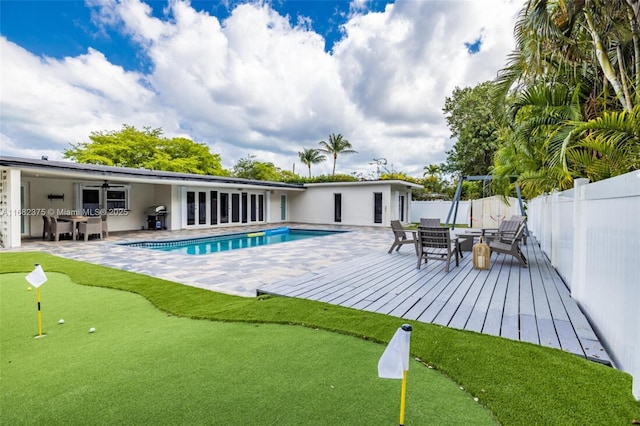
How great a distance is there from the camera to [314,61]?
47.1ft

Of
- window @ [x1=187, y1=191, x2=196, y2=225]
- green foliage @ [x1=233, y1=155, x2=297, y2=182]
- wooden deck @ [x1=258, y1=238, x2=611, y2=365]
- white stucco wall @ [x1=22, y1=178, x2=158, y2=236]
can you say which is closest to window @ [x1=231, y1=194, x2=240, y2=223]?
window @ [x1=187, y1=191, x2=196, y2=225]

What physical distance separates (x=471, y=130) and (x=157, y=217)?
2060 cm

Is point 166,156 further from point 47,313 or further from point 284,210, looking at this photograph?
point 47,313

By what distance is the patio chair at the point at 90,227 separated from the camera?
1193cm

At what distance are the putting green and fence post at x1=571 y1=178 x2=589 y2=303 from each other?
2.74 meters

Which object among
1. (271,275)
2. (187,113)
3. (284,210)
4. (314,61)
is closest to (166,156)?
(187,113)

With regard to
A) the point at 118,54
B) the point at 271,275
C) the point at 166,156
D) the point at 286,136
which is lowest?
the point at 271,275

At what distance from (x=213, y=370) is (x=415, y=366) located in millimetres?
1602

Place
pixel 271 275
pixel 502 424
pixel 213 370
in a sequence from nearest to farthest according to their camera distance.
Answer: pixel 502 424 → pixel 213 370 → pixel 271 275

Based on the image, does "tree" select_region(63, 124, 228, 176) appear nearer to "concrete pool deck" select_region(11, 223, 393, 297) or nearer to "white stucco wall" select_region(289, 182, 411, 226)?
"white stucco wall" select_region(289, 182, 411, 226)

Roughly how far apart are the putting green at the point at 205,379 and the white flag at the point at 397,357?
70 centimetres

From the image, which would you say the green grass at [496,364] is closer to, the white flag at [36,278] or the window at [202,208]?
the white flag at [36,278]

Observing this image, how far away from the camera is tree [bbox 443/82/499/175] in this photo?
2167 centimetres
